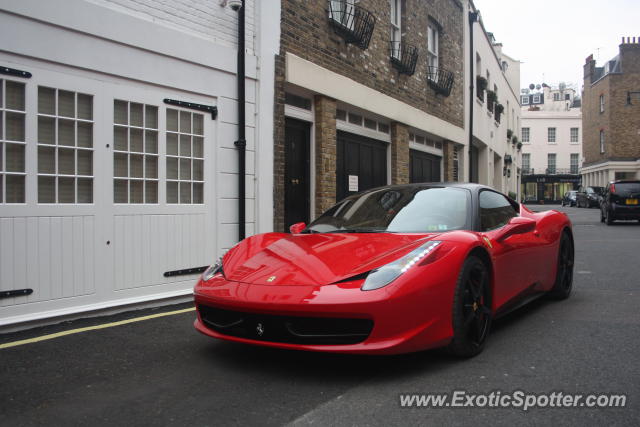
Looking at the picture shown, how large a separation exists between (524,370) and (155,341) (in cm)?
267

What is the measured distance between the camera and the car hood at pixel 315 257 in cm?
326

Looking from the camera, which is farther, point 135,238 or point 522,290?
point 135,238

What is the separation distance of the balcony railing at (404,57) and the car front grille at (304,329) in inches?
391

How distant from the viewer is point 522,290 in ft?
14.8

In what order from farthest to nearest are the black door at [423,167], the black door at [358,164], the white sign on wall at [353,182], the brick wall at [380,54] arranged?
1. the black door at [423,167]
2. the white sign on wall at [353,182]
3. the black door at [358,164]
4. the brick wall at [380,54]

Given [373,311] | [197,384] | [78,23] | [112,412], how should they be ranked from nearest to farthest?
[112,412]
[373,311]
[197,384]
[78,23]

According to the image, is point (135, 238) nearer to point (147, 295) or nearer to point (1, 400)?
point (147, 295)

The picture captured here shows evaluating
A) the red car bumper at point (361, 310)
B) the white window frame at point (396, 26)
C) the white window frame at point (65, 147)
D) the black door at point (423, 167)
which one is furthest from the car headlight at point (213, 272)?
the black door at point (423, 167)

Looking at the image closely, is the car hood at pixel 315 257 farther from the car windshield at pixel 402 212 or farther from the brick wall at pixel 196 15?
the brick wall at pixel 196 15

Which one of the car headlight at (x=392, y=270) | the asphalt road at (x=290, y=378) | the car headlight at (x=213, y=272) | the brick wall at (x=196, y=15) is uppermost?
the brick wall at (x=196, y=15)

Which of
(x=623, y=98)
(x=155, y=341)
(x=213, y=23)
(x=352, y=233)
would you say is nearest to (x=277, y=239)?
(x=352, y=233)

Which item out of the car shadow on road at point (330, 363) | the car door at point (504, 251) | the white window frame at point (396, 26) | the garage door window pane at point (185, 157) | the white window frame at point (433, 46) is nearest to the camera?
the car shadow on road at point (330, 363)

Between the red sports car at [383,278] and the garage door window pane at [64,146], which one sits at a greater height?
the garage door window pane at [64,146]

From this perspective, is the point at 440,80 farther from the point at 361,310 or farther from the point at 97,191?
the point at 361,310
